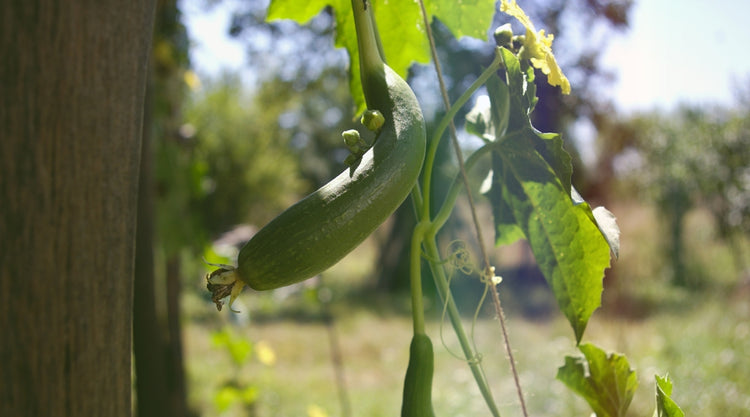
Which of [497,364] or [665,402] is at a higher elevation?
[497,364]

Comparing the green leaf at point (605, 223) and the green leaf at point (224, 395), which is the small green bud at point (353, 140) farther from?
the green leaf at point (224, 395)

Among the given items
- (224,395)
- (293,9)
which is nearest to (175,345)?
(224,395)

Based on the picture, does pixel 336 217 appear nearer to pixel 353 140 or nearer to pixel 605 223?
pixel 353 140

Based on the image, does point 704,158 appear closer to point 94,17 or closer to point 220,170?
point 220,170

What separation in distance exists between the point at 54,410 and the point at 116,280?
0.31 feet

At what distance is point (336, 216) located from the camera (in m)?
0.32

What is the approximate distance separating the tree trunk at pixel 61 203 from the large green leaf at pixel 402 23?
0.20m

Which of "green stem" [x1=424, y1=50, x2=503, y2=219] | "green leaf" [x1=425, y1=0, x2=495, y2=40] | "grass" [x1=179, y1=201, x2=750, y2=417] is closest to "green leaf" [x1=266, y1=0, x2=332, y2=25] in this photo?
"green leaf" [x1=425, y1=0, x2=495, y2=40]

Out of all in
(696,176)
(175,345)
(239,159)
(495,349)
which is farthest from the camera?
(239,159)

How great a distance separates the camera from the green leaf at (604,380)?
0.47 m

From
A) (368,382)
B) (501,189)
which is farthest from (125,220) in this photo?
(368,382)

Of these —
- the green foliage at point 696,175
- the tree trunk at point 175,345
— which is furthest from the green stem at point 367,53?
the green foliage at point 696,175

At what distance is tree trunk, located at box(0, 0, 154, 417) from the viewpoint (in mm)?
381

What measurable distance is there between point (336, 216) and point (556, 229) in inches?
8.6
